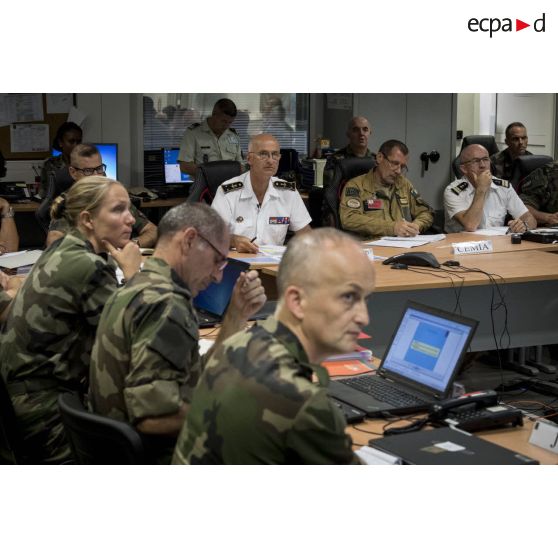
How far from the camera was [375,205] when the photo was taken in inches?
221

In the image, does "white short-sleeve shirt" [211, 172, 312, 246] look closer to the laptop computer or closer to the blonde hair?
the laptop computer

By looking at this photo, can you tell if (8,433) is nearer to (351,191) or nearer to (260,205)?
(260,205)

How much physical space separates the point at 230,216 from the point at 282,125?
373 cm

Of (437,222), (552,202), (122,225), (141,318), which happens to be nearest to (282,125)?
(437,222)

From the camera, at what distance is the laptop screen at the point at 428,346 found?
8.65 ft

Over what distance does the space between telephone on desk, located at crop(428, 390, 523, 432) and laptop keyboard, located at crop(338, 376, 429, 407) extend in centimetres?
9

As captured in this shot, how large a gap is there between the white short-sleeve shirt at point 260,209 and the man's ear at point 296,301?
355 cm

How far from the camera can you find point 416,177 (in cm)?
841

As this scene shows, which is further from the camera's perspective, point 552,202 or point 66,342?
point 552,202

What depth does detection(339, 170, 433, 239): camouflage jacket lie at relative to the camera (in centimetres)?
554

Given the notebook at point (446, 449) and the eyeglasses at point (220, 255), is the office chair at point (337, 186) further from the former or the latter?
the notebook at point (446, 449)

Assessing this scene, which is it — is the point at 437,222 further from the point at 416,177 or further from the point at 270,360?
the point at 270,360

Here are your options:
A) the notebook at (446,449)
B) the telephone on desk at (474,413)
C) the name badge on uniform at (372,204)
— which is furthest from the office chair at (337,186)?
the notebook at (446,449)

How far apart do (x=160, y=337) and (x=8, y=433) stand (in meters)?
0.67
